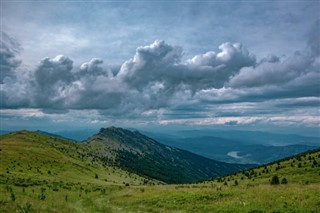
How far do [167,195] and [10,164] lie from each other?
172 ft

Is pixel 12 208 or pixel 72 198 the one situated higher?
pixel 12 208

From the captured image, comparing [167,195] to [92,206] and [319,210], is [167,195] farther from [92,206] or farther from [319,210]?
[319,210]

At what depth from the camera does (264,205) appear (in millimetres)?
26188

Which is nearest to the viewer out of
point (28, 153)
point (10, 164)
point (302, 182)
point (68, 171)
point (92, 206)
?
point (92, 206)

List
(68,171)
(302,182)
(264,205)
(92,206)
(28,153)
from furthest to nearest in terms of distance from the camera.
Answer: (28,153) → (68,171) → (302,182) → (92,206) → (264,205)

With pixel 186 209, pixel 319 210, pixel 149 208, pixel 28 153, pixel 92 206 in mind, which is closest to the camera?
pixel 319 210

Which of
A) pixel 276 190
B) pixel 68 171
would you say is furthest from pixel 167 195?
pixel 68 171

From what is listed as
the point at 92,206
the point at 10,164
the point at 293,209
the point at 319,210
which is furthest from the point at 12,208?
the point at 10,164

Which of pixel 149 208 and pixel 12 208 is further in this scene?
pixel 149 208

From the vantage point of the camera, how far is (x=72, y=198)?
130 feet

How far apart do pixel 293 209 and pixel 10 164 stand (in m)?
66.1

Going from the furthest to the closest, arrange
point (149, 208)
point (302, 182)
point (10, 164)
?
1. point (10, 164)
2. point (302, 182)
3. point (149, 208)

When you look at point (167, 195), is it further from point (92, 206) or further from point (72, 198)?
point (72, 198)

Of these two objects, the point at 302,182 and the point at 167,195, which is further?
the point at 302,182
